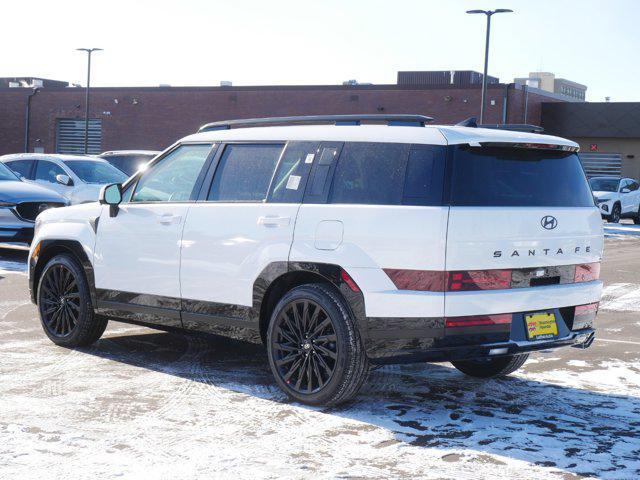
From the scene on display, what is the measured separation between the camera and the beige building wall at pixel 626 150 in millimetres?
48750

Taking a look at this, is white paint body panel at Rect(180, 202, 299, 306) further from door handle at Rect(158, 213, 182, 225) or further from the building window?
the building window

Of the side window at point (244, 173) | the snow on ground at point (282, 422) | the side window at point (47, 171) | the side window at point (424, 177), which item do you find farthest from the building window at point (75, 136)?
the side window at point (424, 177)

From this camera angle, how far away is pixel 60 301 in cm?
854

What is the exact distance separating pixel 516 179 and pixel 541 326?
98cm

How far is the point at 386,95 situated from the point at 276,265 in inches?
1670

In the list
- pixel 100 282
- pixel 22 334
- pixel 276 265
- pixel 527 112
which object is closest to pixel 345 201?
pixel 276 265

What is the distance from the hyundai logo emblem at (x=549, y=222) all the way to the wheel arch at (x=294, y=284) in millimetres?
1296

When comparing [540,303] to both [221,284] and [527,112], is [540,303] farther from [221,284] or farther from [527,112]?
[527,112]

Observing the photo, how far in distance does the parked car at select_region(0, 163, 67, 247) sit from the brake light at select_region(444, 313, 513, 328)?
35.2ft

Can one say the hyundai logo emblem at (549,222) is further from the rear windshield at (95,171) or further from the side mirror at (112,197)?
the rear windshield at (95,171)

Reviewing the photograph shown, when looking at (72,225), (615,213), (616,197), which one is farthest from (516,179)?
(615,213)

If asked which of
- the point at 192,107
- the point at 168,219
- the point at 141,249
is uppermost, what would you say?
the point at 192,107

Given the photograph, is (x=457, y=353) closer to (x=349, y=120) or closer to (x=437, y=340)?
(x=437, y=340)

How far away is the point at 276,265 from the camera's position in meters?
6.73
